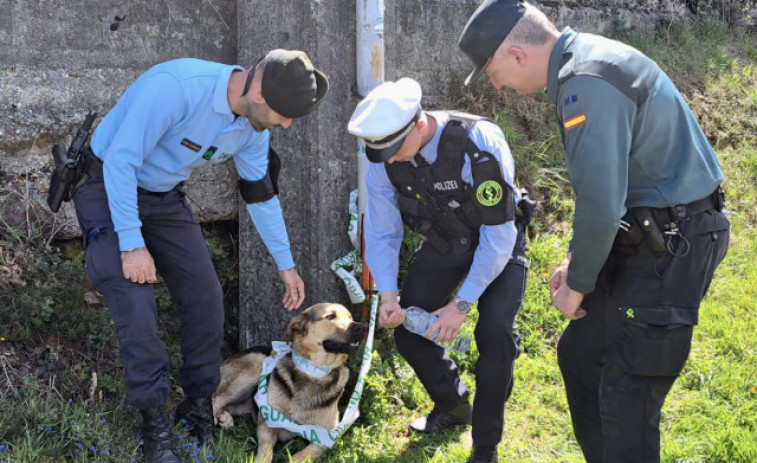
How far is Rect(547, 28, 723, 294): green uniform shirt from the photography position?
2475 mm

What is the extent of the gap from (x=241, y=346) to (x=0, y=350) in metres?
1.50

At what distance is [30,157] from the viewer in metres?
4.48

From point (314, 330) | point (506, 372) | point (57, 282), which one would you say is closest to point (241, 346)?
point (314, 330)

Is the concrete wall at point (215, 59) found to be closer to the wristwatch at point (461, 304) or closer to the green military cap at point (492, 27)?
the wristwatch at point (461, 304)

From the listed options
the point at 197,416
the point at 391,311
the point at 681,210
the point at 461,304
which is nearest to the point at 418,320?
the point at 391,311

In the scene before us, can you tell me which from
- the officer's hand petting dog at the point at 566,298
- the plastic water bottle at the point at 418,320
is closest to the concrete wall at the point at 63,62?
the plastic water bottle at the point at 418,320

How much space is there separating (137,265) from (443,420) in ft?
6.34

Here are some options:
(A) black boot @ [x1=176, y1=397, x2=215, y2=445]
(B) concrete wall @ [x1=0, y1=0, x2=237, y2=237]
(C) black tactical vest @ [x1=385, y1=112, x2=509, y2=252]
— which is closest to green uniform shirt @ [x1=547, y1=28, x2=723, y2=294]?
(C) black tactical vest @ [x1=385, y1=112, x2=509, y2=252]

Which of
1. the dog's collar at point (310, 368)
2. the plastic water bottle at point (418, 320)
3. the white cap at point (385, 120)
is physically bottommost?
the dog's collar at point (310, 368)

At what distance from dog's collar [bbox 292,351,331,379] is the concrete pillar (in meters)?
0.62

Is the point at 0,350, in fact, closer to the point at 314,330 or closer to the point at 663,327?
the point at 314,330

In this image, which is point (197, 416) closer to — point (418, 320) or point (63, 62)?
point (418, 320)

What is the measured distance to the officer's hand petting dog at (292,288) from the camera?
13.7 ft

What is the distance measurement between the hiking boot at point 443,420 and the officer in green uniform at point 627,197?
1.37 meters
